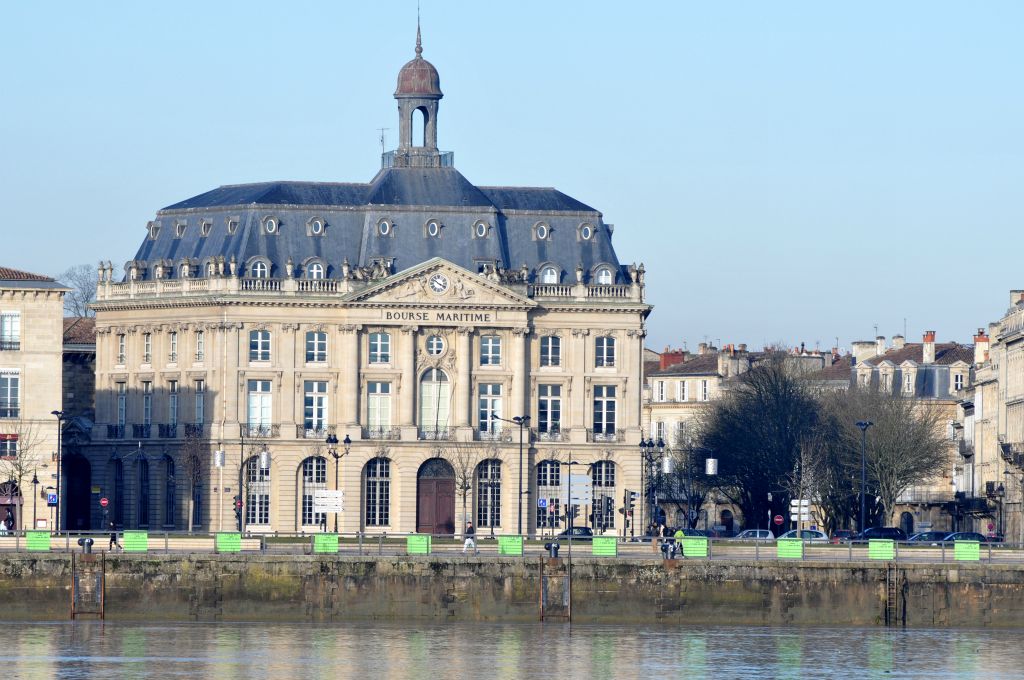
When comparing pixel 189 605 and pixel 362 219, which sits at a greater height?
pixel 362 219

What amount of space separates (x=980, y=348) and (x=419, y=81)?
3646 cm

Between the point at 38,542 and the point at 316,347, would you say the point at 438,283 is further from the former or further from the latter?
the point at 38,542

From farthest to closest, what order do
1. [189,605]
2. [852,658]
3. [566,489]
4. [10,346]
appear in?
[566,489] < [10,346] < [189,605] < [852,658]

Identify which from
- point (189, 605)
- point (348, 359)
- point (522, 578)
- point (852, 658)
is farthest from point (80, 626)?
point (348, 359)

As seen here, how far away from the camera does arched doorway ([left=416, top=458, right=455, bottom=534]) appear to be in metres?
151

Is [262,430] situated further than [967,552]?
Yes

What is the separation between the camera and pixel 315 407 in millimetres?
150750

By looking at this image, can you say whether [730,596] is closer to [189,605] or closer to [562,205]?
[189,605]

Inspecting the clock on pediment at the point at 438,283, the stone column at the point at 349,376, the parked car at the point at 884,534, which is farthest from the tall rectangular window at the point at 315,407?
the parked car at the point at 884,534

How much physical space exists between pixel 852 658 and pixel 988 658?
4133 millimetres

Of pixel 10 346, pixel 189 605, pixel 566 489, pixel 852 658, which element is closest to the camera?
pixel 852 658

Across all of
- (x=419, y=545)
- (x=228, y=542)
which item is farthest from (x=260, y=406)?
(x=228, y=542)

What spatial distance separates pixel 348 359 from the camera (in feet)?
493

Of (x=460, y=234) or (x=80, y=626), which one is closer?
(x=80, y=626)
